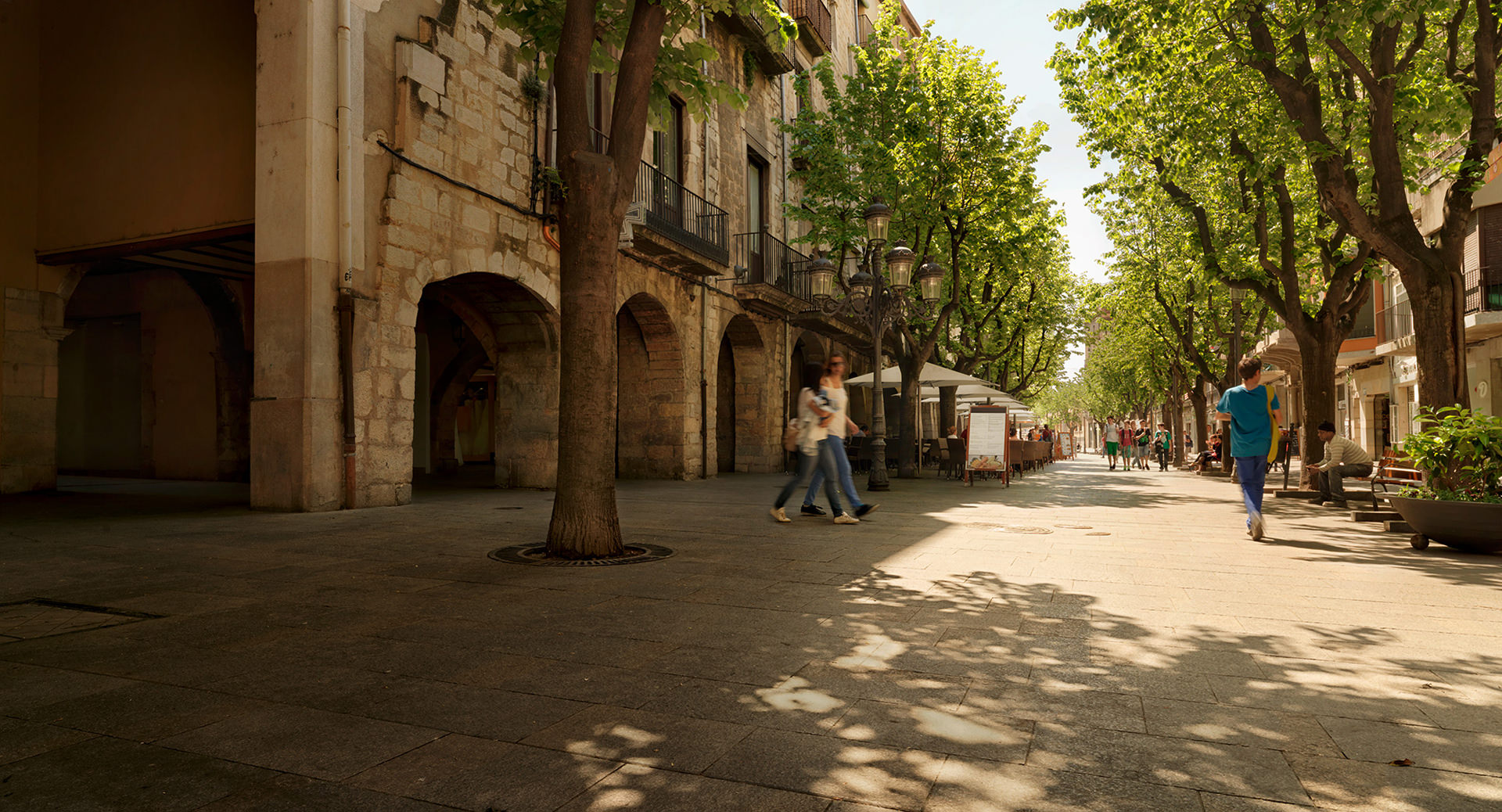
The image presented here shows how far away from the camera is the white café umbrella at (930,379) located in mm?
18094

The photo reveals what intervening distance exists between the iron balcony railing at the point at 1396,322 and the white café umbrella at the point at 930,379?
1477cm

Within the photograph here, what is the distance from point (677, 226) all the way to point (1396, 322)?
23.6m

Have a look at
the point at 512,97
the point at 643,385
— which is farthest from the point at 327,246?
the point at 643,385

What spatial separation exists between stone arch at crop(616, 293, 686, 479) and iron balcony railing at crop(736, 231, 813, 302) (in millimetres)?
3336

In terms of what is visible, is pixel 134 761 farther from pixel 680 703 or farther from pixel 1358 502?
pixel 1358 502

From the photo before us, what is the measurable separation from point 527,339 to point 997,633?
407 inches

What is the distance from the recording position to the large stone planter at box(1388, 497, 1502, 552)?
653cm

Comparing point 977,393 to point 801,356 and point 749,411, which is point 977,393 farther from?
point 801,356

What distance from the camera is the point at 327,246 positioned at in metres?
9.20

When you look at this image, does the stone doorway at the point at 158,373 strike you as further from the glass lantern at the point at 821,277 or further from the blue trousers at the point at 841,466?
the blue trousers at the point at 841,466

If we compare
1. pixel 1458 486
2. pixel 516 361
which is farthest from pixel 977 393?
pixel 1458 486

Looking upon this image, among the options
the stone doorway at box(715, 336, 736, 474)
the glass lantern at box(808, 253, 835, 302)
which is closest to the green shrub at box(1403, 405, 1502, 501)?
the glass lantern at box(808, 253, 835, 302)

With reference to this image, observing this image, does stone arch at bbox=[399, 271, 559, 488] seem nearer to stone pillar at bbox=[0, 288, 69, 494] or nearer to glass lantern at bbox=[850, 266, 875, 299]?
stone pillar at bbox=[0, 288, 69, 494]

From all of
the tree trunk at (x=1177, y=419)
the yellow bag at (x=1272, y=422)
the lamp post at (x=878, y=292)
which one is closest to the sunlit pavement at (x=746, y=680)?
the yellow bag at (x=1272, y=422)
